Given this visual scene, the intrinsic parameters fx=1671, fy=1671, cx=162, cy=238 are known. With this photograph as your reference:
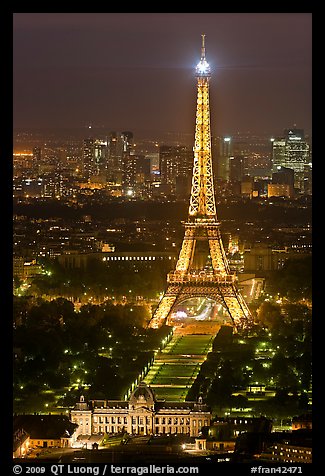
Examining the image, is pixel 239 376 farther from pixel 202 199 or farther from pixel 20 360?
pixel 202 199

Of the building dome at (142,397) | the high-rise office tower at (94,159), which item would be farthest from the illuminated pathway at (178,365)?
the high-rise office tower at (94,159)

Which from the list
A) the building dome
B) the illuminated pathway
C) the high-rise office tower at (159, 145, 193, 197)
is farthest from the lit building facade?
the high-rise office tower at (159, 145, 193, 197)

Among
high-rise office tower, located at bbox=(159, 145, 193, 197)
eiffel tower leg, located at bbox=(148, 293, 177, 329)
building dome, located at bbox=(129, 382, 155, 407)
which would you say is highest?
high-rise office tower, located at bbox=(159, 145, 193, 197)

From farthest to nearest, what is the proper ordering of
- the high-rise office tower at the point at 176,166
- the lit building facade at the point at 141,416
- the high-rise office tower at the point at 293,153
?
the high-rise office tower at the point at 176,166 → the high-rise office tower at the point at 293,153 → the lit building facade at the point at 141,416

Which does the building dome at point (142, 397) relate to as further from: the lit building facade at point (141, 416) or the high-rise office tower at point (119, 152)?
the high-rise office tower at point (119, 152)

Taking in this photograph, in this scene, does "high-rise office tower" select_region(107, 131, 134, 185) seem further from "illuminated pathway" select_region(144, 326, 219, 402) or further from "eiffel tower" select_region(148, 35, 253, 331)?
"illuminated pathway" select_region(144, 326, 219, 402)

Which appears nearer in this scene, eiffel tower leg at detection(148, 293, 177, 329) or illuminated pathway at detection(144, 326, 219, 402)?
illuminated pathway at detection(144, 326, 219, 402)

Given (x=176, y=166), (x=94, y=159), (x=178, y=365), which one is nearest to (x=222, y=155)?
(x=176, y=166)
